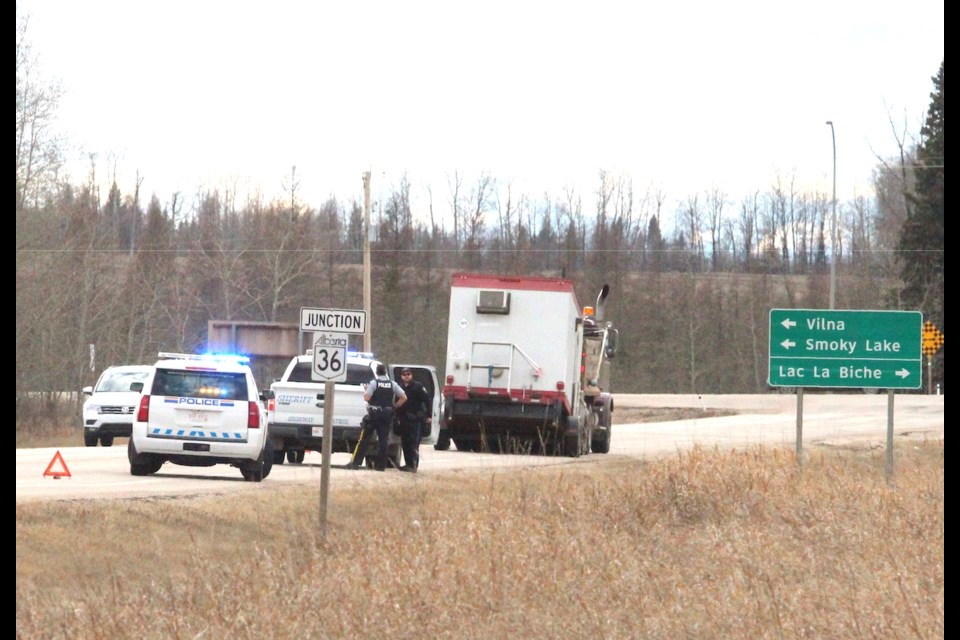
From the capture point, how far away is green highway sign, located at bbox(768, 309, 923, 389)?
23984mm

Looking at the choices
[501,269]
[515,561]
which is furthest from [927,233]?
[515,561]

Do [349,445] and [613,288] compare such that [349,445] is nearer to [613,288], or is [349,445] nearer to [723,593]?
[723,593]

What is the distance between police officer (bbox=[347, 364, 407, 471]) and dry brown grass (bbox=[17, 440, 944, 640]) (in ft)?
7.73

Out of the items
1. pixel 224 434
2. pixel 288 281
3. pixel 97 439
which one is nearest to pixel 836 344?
pixel 224 434

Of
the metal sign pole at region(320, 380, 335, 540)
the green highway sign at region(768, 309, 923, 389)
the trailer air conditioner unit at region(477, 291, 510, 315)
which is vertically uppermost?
the trailer air conditioner unit at region(477, 291, 510, 315)

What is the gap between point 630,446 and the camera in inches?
1419

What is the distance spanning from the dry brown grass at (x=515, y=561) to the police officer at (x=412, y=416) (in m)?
2.83

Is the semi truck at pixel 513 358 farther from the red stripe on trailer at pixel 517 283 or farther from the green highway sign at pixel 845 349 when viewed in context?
the green highway sign at pixel 845 349

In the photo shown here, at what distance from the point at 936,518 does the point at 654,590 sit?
5.81 m

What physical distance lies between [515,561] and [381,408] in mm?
10297

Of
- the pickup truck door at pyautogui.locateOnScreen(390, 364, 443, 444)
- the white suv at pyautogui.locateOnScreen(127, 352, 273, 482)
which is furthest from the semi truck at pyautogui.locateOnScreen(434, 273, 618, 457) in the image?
the white suv at pyautogui.locateOnScreen(127, 352, 273, 482)

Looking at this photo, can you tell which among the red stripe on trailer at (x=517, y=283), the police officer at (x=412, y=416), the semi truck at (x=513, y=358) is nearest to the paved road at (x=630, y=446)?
the police officer at (x=412, y=416)

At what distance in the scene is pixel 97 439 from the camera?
34.4 metres

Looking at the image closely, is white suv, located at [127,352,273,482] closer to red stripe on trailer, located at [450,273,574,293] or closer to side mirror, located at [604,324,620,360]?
red stripe on trailer, located at [450,273,574,293]
